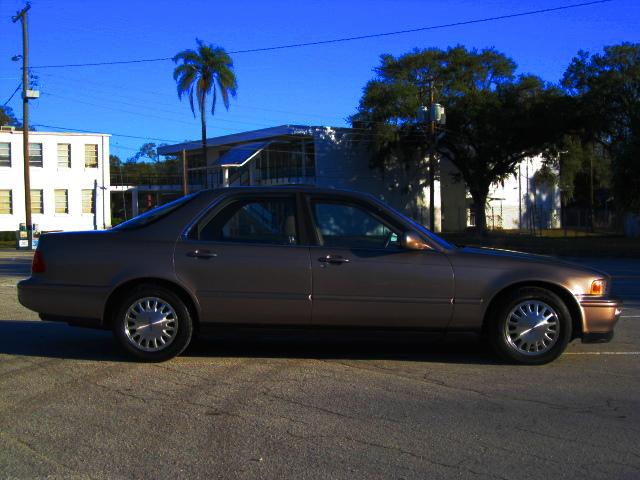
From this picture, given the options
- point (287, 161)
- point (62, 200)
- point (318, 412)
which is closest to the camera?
point (318, 412)

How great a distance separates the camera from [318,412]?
5012 mm

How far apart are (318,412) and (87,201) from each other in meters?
47.0

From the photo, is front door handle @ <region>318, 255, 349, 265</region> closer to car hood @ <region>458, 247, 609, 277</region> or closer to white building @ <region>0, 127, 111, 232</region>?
car hood @ <region>458, 247, 609, 277</region>

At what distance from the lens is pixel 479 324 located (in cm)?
627

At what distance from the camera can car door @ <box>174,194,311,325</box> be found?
20.4 ft

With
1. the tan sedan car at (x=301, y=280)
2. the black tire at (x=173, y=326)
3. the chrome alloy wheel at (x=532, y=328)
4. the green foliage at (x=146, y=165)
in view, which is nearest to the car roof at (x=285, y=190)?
the tan sedan car at (x=301, y=280)

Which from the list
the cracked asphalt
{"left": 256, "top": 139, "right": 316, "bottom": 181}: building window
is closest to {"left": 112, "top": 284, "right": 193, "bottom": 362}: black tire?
the cracked asphalt

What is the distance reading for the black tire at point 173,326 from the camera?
6.30 metres

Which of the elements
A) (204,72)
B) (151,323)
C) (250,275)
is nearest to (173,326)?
(151,323)

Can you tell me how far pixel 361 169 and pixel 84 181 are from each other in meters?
20.6

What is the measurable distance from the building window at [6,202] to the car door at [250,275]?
148 feet

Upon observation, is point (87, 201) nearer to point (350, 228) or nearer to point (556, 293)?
point (350, 228)

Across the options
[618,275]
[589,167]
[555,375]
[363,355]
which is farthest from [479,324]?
[589,167]

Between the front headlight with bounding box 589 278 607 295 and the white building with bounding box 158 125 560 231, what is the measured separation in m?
37.8
